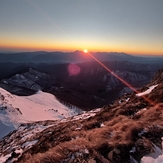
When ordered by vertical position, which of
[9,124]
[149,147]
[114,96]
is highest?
[149,147]

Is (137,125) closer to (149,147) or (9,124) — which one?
(149,147)

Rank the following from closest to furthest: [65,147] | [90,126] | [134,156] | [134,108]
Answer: [134,156]
[65,147]
[90,126]
[134,108]

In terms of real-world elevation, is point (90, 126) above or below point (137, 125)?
below

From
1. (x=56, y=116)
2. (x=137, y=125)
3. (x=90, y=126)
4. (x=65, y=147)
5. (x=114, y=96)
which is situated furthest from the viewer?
(x=114, y=96)

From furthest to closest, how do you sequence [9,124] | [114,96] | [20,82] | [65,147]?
[20,82] → [114,96] → [9,124] → [65,147]

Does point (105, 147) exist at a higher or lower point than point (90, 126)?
higher

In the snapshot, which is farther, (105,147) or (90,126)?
(90,126)

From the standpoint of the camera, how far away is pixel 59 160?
5477 millimetres

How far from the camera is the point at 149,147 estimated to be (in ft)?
17.6

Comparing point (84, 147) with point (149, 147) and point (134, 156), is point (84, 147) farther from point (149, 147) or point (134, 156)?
point (149, 147)

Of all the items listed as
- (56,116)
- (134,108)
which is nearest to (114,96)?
(56,116)

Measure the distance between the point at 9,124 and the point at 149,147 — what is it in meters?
32.1

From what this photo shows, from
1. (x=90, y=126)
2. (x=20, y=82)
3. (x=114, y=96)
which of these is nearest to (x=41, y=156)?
(x=90, y=126)

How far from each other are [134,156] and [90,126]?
554cm
